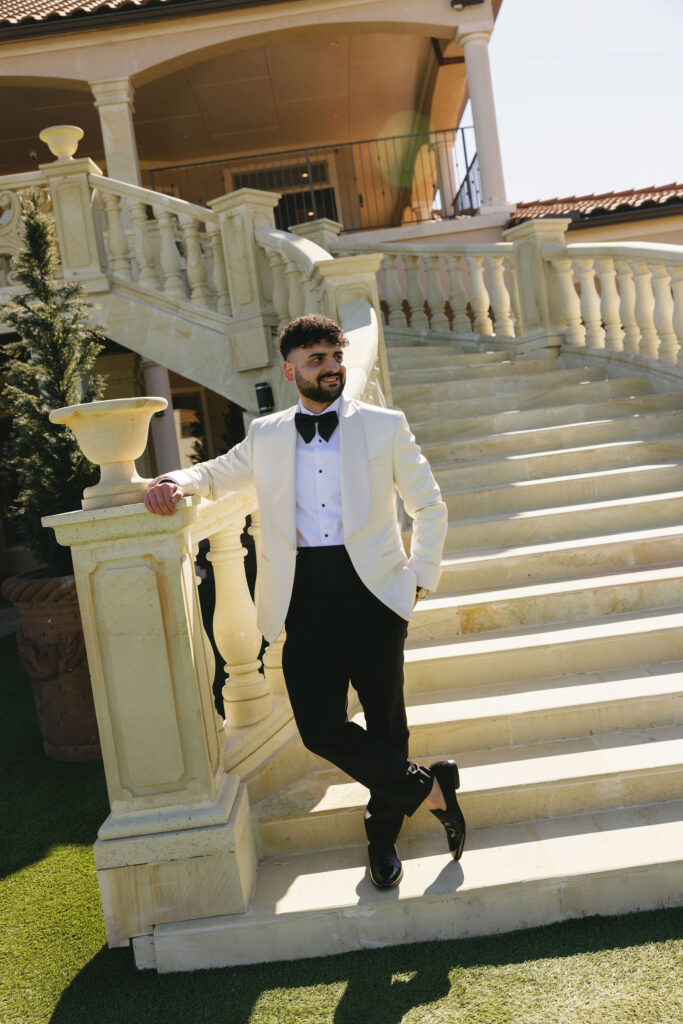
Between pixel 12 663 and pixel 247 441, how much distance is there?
5.80 m

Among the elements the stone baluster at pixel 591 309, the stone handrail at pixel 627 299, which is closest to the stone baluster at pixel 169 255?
the stone handrail at pixel 627 299

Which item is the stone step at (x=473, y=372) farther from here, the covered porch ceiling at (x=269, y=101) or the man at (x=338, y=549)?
the covered porch ceiling at (x=269, y=101)

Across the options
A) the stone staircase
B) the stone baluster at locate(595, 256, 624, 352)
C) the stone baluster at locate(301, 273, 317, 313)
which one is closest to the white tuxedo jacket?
the stone staircase

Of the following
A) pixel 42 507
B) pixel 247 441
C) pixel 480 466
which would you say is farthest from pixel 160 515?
pixel 480 466

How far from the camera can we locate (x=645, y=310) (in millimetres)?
7023

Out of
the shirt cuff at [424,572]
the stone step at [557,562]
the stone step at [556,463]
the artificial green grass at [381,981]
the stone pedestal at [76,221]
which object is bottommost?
the artificial green grass at [381,981]

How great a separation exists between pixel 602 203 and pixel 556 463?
7426 mm

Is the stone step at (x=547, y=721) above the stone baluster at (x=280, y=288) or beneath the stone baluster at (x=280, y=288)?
beneath

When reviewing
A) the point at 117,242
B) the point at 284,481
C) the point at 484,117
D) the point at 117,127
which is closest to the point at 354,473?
the point at 284,481

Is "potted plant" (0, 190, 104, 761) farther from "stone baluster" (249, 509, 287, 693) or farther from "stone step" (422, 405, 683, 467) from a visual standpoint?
"stone step" (422, 405, 683, 467)

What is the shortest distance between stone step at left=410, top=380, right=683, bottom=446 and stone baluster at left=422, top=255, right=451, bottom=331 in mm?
2534

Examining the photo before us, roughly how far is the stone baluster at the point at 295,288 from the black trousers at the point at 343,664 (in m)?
4.54

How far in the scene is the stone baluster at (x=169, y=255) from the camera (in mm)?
8039

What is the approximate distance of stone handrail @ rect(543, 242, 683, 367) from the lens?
6773 mm
